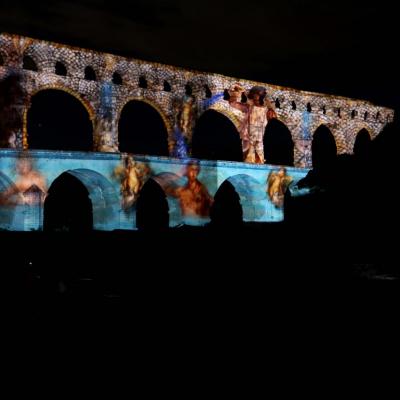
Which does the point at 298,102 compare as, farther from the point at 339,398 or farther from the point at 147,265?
the point at 339,398

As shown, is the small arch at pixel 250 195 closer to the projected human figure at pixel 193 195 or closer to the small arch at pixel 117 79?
the projected human figure at pixel 193 195

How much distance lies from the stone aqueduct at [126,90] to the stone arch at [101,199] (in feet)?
7.94

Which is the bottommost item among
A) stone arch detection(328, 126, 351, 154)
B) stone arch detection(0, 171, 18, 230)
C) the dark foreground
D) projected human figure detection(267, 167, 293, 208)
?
the dark foreground

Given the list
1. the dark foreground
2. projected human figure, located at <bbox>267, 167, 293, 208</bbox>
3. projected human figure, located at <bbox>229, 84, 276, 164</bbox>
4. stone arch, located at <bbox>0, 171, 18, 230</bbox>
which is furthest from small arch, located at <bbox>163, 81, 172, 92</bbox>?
the dark foreground

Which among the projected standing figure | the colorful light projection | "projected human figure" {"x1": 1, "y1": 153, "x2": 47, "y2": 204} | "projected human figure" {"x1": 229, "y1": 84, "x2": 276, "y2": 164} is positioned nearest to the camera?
"projected human figure" {"x1": 1, "y1": 153, "x2": 47, "y2": 204}

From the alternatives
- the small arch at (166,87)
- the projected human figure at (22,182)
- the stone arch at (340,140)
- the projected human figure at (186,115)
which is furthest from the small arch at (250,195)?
the projected human figure at (22,182)

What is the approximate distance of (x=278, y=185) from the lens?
3067 centimetres

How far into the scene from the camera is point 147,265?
13.2 metres

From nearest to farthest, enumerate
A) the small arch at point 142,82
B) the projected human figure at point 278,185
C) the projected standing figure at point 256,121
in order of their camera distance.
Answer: the small arch at point 142,82 < the projected human figure at point 278,185 < the projected standing figure at point 256,121

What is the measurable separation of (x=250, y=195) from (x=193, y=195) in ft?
14.5

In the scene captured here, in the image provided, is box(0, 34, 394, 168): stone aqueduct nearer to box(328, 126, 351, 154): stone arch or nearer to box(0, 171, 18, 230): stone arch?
box(328, 126, 351, 154): stone arch

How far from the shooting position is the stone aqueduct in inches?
971

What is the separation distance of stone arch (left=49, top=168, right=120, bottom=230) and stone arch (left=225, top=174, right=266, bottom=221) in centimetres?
761

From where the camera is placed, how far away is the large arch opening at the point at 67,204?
114 feet
